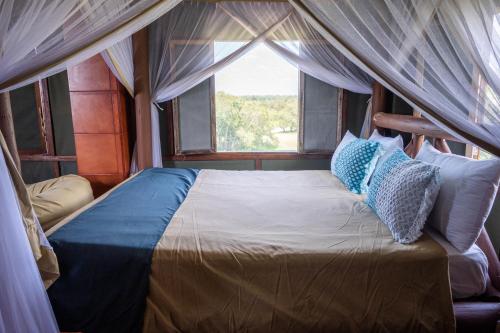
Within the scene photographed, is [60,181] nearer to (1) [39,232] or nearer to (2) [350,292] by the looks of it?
(1) [39,232]

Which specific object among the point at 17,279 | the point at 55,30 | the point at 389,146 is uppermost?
the point at 55,30

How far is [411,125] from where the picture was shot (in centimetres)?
242

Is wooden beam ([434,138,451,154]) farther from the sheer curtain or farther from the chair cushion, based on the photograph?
the chair cushion

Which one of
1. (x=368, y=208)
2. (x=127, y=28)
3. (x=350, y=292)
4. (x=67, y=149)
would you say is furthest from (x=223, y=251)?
(x=67, y=149)

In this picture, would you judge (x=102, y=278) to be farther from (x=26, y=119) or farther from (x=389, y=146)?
(x=26, y=119)

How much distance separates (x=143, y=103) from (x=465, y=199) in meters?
2.83

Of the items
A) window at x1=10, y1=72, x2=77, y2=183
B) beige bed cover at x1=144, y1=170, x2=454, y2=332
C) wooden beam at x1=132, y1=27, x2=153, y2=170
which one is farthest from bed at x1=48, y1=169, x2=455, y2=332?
window at x1=10, y1=72, x2=77, y2=183

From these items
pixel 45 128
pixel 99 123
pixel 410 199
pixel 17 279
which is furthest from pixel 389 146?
pixel 45 128

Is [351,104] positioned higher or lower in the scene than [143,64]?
lower

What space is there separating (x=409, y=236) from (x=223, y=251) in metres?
0.84

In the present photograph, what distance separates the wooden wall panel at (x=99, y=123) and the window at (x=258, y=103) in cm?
103

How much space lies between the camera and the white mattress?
Answer: 1531 millimetres

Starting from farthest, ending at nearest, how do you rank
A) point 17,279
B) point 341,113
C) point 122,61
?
point 341,113 → point 122,61 → point 17,279

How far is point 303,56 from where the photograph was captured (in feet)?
11.2
